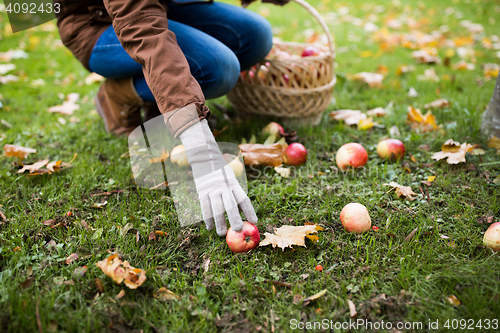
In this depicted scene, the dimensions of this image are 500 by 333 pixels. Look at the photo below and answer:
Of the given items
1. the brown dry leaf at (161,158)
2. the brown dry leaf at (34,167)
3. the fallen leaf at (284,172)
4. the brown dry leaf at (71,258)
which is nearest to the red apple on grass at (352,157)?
the fallen leaf at (284,172)

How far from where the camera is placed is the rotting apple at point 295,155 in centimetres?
196

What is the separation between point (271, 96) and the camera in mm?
2328

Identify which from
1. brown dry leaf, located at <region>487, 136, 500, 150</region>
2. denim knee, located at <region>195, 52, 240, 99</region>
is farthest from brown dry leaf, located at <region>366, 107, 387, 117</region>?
denim knee, located at <region>195, 52, 240, 99</region>

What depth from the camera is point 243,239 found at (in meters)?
1.32

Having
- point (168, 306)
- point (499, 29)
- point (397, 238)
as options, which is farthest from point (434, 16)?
point (168, 306)

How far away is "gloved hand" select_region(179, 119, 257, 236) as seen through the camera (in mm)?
1283

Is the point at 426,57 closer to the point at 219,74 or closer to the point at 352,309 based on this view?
the point at 219,74

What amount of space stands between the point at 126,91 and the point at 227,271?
141 centimetres

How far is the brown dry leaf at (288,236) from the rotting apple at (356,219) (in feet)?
0.49

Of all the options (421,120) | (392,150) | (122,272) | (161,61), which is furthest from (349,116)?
(122,272)

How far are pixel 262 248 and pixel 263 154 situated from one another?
69 cm

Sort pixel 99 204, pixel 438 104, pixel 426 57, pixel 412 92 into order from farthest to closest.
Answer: pixel 426 57 < pixel 412 92 < pixel 438 104 < pixel 99 204

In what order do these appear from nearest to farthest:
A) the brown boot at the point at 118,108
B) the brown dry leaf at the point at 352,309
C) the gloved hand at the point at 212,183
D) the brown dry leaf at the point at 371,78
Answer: the brown dry leaf at the point at 352,309 < the gloved hand at the point at 212,183 < the brown boot at the point at 118,108 < the brown dry leaf at the point at 371,78

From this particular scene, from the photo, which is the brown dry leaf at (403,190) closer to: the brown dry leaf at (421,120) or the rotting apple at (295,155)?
the rotting apple at (295,155)
